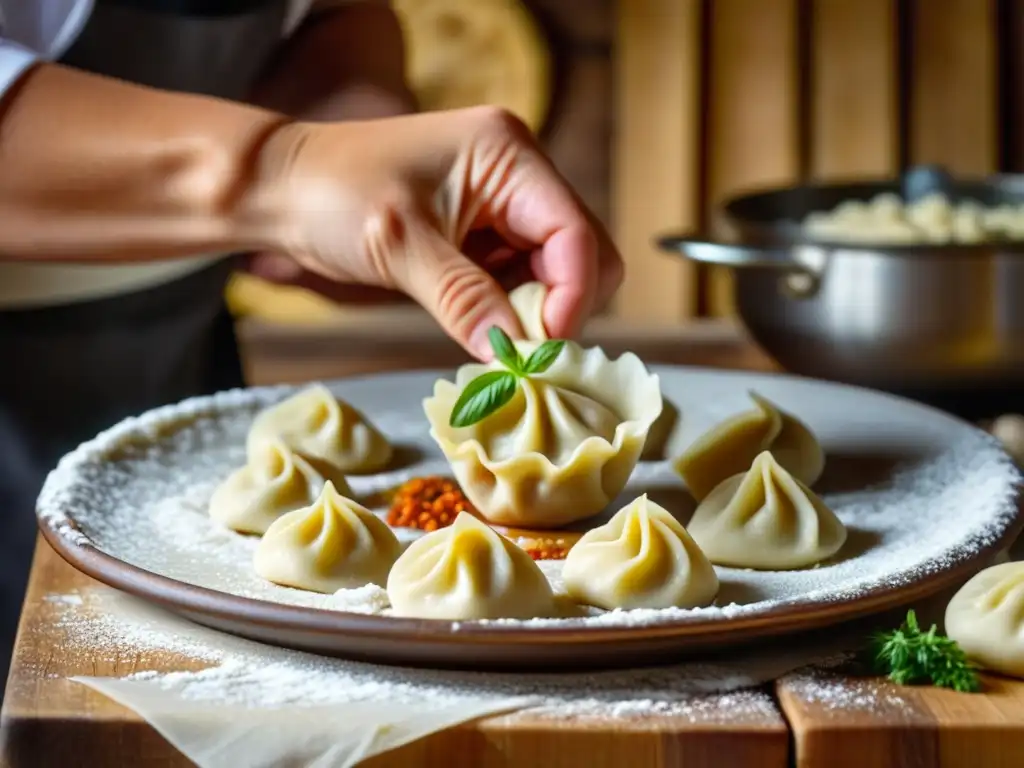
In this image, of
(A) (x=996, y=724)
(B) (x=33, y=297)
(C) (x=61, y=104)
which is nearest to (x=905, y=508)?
(A) (x=996, y=724)

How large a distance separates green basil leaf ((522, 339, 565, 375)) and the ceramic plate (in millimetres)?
171

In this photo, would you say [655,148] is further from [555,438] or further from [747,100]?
[555,438]

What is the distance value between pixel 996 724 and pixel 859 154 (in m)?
2.75

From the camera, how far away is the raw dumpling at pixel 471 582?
3.58 feet

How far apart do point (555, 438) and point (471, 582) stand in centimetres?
37

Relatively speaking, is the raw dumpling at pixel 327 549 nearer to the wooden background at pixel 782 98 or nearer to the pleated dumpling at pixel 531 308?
the pleated dumpling at pixel 531 308

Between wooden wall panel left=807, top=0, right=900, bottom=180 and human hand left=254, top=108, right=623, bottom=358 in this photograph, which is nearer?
human hand left=254, top=108, right=623, bottom=358

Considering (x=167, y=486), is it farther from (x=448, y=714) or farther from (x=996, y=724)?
(x=996, y=724)

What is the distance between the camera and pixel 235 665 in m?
1.05

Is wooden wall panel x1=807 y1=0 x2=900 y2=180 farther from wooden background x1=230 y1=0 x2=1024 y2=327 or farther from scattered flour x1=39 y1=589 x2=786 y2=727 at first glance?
scattered flour x1=39 y1=589 x2=786 y2=727

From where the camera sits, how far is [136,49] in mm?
1884

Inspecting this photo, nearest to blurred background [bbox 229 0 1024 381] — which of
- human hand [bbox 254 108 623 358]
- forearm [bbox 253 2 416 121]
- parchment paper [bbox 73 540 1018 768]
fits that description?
forearm [bbox 253 2 416 121]

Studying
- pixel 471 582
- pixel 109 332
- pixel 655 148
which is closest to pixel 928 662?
pixel 471 582

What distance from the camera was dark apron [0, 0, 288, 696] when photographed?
1883mm
